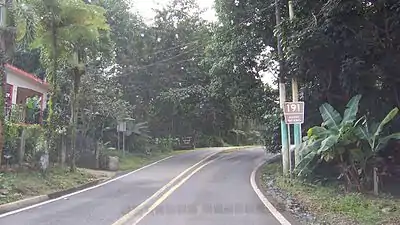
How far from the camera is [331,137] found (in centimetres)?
1267

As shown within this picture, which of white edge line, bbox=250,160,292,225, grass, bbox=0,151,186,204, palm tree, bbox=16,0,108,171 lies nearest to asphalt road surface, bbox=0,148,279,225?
white edge line, bbox=250,160,292,225

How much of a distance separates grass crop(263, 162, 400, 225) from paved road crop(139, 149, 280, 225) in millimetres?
1153

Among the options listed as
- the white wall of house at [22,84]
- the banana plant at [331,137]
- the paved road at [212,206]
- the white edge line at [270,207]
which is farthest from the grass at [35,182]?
the banana plant at [331,137]

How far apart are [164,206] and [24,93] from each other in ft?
64.8

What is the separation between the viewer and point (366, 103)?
15.2 meters

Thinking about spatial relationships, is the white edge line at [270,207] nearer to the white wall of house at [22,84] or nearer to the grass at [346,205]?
the grass at [346,205]

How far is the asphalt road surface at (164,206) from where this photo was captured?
9.55 m

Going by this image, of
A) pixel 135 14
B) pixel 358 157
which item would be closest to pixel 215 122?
pixel 135 14

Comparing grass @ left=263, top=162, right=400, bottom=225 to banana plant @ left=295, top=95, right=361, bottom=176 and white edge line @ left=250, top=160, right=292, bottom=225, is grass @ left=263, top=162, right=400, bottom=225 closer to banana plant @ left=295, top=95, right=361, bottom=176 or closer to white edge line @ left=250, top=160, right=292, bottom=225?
white edge line @ left=250, top=160, right=292, bottom=225

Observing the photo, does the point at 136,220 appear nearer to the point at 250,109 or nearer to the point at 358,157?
the point at 358,157

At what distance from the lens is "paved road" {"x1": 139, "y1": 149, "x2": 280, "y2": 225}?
31.0 ft

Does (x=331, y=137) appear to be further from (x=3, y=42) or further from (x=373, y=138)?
(x=3, y=42)

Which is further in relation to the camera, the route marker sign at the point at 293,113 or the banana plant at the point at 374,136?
the route marker sign at the point at 293,113

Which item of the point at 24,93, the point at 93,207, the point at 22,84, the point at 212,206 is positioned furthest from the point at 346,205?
the point at 24,93
